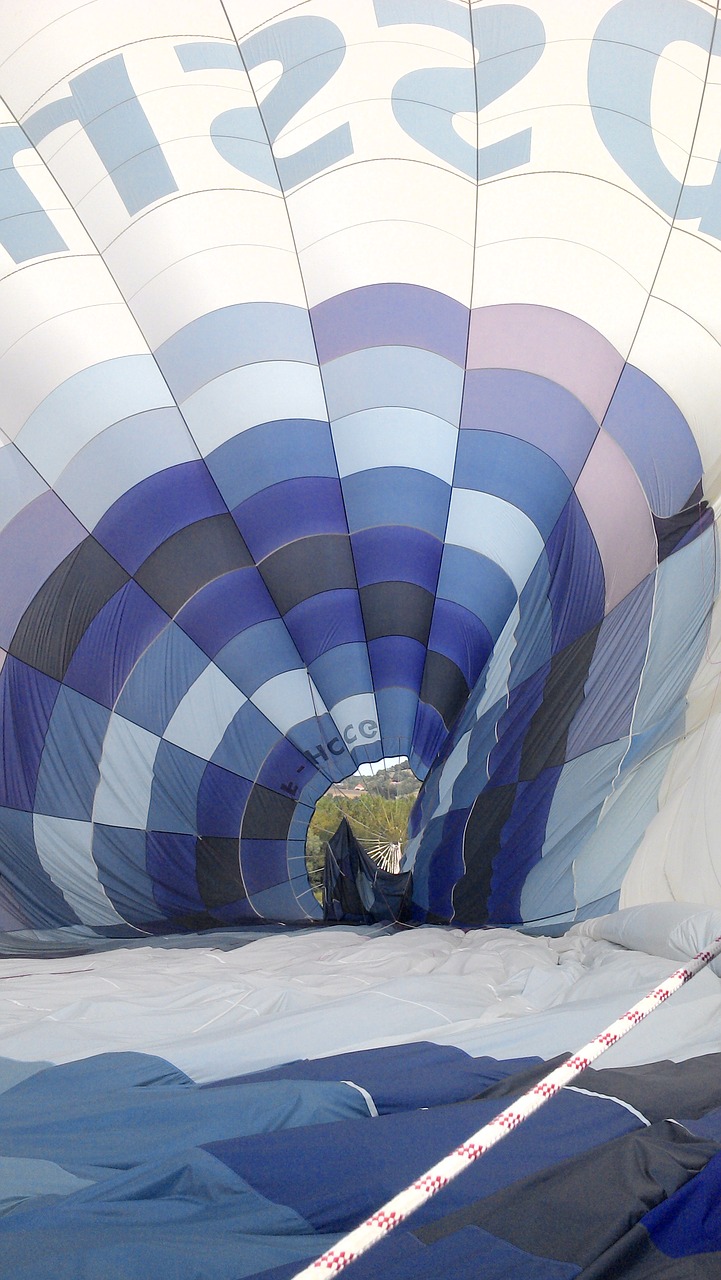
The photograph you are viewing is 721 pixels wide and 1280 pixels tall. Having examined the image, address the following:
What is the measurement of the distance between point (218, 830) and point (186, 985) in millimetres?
3279

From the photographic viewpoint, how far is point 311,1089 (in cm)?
160

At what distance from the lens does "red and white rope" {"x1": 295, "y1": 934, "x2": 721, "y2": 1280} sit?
71 centimetres

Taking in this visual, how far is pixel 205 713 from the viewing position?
5984mm

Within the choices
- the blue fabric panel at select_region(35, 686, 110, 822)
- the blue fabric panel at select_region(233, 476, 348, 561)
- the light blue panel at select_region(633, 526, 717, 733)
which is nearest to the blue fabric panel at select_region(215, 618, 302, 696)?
the blue fabric panel at select_region(233, 476, 348, 561)

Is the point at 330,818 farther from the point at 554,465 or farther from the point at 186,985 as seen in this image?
the point at 186,985

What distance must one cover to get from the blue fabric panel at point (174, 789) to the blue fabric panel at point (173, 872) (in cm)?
7

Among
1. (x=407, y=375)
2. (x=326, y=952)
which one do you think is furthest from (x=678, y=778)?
(x=407, y=375)

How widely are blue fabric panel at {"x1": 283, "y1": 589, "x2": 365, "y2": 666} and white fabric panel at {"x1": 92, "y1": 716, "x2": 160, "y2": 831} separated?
115 centimetres

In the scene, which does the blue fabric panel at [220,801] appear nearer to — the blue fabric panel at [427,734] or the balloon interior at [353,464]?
the balloon interior at [353,464]

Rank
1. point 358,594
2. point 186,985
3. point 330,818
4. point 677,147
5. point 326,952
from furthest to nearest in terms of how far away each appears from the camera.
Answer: point 330,818
point 358,594
point 326,952
point 677,147
point 186,985

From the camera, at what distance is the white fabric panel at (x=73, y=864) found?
5395mm

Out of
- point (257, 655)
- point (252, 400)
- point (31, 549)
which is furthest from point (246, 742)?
point (252, 400)

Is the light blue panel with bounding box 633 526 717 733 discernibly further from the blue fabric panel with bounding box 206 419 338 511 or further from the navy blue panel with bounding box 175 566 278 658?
the navy blue panel with bounding box 175 566 278 658

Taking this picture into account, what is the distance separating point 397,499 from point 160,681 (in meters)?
1.81
